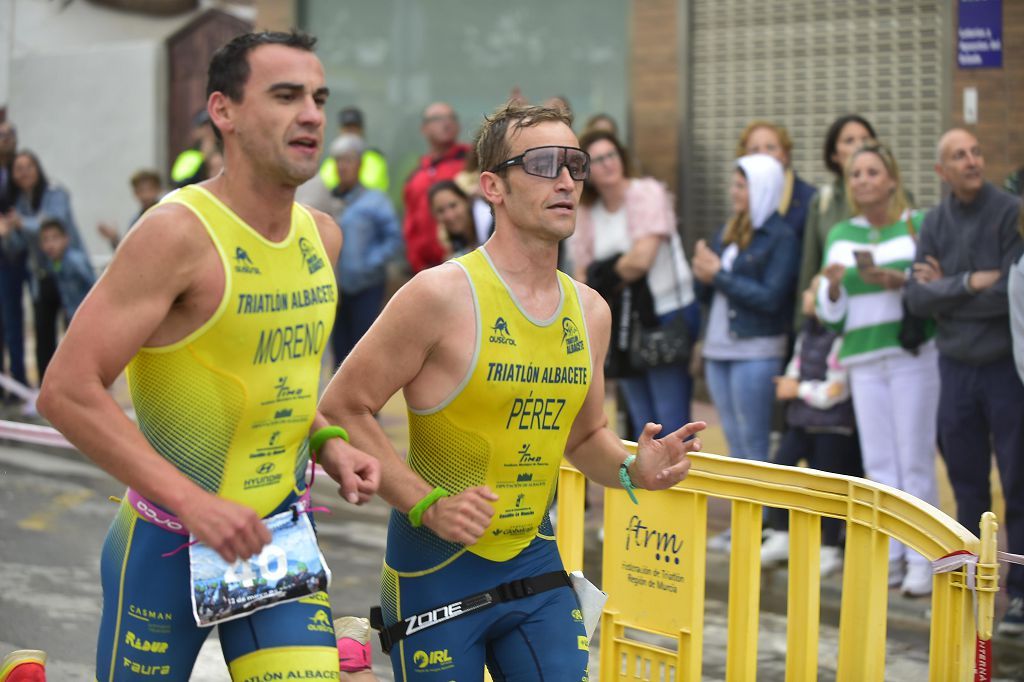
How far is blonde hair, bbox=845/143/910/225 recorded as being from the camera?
7.67 meters

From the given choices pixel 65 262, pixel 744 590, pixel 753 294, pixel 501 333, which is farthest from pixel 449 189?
pixel 501 333

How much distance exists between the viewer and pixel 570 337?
414 centimetres

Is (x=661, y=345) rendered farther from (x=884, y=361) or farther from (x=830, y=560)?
(x=830, y=560)

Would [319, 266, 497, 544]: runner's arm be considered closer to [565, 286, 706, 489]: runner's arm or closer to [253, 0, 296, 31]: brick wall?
[565, 286, 706, 489]: runner's arm

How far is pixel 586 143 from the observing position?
28.4ft

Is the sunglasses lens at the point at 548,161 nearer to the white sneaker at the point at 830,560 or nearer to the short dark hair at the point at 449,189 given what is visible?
the white sneaker at the point at 830,560

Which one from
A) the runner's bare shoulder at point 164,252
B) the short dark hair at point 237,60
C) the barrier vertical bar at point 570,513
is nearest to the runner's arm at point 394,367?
the runner's bare shoulder at point 164,252

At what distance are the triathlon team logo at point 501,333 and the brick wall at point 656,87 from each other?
946 cm

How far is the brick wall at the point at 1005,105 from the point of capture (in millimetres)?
11109

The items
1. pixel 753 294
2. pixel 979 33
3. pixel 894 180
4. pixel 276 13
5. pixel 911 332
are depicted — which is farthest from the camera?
pixel 276 13

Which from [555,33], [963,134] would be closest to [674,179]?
[555,33]

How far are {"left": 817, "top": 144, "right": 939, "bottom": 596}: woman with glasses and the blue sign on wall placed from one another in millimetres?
1903

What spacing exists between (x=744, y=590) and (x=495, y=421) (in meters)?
1.37

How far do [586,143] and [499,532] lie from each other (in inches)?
193
